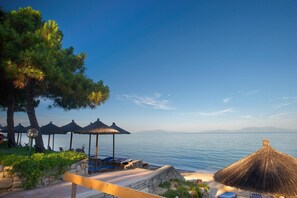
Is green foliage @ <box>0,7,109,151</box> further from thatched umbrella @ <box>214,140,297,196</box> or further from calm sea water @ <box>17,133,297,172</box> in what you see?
calm sea water @ <box>17,133,297,172</box>

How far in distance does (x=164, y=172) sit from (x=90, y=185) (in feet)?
23.8

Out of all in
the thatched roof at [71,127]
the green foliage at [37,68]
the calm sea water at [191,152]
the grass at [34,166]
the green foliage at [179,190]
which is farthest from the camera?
the calm sea water at [191,152]

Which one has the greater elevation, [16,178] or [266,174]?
[266,174]

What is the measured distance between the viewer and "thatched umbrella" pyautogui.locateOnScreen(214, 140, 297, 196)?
13.4 feet

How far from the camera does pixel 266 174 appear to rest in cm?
432

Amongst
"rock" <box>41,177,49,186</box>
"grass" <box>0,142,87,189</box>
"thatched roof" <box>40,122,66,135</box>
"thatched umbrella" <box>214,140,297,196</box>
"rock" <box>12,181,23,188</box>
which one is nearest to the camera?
"thatched umbrella" <box>214,140,297,196</box>

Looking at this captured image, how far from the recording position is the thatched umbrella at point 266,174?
4091mm

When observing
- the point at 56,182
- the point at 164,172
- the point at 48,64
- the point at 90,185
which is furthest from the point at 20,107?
the point at 90,185

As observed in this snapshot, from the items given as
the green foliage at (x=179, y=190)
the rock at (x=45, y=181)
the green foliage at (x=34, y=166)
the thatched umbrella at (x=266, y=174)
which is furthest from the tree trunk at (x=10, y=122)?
the thatched umbrella at (x=266, y=174)

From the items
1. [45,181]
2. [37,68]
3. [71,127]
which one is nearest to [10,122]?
[71,127]

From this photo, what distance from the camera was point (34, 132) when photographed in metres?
9.10

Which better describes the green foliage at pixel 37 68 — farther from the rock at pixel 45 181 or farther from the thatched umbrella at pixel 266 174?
the thatched umbrella at pixel 266 174

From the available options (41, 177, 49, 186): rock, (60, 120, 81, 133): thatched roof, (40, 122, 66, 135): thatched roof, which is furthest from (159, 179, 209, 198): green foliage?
(40, 122, 66, 135): thatched roof

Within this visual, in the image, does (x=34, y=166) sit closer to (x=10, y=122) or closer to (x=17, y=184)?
(x=17, y=184)
